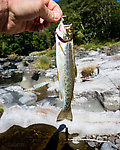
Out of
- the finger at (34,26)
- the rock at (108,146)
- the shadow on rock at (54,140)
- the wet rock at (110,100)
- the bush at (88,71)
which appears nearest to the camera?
the finger at (34,26)

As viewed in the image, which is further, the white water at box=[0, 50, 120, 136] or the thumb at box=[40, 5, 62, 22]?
the white water at box=[0, 50, 120, 136]

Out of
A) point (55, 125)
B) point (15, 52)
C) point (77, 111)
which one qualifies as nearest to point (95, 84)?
point (77, 111)

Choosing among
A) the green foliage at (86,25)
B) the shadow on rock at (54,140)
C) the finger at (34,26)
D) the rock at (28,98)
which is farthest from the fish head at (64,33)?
the green foliage at (86,25)

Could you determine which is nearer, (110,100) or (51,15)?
(51,15)

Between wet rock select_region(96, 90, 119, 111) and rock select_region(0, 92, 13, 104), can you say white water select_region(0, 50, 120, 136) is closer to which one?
wet rock select_region(96, 90, 119, 111)

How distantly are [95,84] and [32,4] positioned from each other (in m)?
5.33

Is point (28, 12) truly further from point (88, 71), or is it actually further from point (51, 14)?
point (88, 71)

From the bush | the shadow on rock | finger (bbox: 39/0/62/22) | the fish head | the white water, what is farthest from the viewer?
the bush

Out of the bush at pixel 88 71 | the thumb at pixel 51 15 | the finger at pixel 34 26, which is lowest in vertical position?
the bush at pixel 88 71

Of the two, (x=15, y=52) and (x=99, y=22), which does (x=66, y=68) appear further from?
(x=15, y=52)

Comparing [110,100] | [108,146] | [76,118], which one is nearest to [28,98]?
[76,118]

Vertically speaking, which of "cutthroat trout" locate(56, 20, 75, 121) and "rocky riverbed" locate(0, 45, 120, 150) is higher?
"cutthroat trout" locate(56, 20, 75, 121)

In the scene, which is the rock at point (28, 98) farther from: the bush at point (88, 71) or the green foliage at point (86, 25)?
the green foliage at point (86, 25)

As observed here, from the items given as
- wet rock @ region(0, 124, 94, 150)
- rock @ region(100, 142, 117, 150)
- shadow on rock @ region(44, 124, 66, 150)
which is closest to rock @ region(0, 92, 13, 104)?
wet rock @ region(0, 124, 94, 150)
